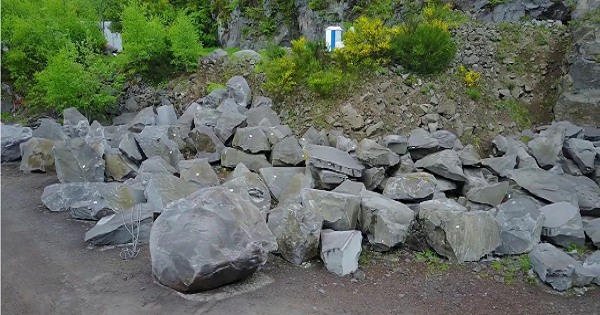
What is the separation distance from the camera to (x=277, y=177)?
9.41 m

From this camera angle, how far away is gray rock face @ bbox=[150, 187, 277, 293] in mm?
5953

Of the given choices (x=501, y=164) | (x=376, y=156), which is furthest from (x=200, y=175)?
(x=501, y=164)

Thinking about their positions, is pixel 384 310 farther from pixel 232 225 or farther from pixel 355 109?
pixel 355 109

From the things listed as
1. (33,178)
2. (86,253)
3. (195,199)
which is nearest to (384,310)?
(195,199)

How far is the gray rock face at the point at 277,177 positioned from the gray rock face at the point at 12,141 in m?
7.17

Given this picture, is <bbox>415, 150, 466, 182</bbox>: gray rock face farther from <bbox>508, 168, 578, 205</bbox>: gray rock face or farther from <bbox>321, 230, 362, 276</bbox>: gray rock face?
<bbox>321, 230, 362, 276</bbox>: gray rock face

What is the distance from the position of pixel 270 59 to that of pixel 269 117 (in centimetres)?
249

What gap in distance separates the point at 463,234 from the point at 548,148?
4496 mm

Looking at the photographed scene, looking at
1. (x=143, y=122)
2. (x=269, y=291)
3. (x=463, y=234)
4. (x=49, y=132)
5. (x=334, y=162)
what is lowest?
(x=269, y=291)

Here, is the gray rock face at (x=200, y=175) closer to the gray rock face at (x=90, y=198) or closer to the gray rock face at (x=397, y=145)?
the gray rock face at (x=90, y=198)

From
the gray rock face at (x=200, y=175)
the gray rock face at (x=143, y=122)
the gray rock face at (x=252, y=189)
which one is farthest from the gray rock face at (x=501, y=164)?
the gray rock face at (x=143, y=122)

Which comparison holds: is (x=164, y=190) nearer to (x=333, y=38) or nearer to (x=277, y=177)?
(x=277, y=177)

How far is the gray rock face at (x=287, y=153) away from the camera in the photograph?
1030 cm

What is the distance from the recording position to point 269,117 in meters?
12.2
